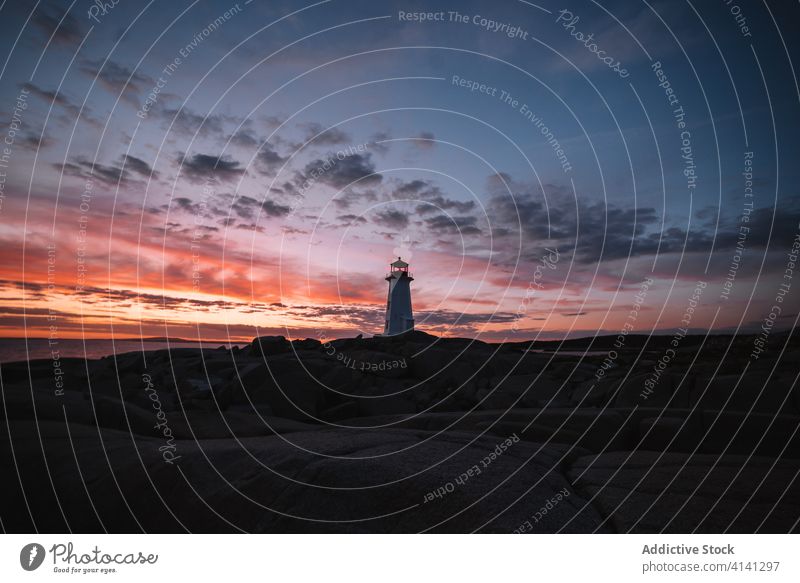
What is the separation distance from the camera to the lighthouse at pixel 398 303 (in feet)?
103

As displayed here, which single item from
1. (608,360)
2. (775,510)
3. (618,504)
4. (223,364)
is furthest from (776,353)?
(223,364)

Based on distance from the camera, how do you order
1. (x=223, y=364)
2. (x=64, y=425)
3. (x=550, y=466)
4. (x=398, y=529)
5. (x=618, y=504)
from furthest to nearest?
1. (x=223, y=364)
2. (x=64, y=425)
3. (x=550, y=466)
4. (x=618, y=504)
5. (x=398, y=529)

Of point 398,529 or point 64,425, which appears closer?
point 398,529

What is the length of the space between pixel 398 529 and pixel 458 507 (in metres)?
0.68

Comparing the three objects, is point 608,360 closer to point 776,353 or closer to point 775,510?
point 776,353

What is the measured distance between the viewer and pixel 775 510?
18.2ft
